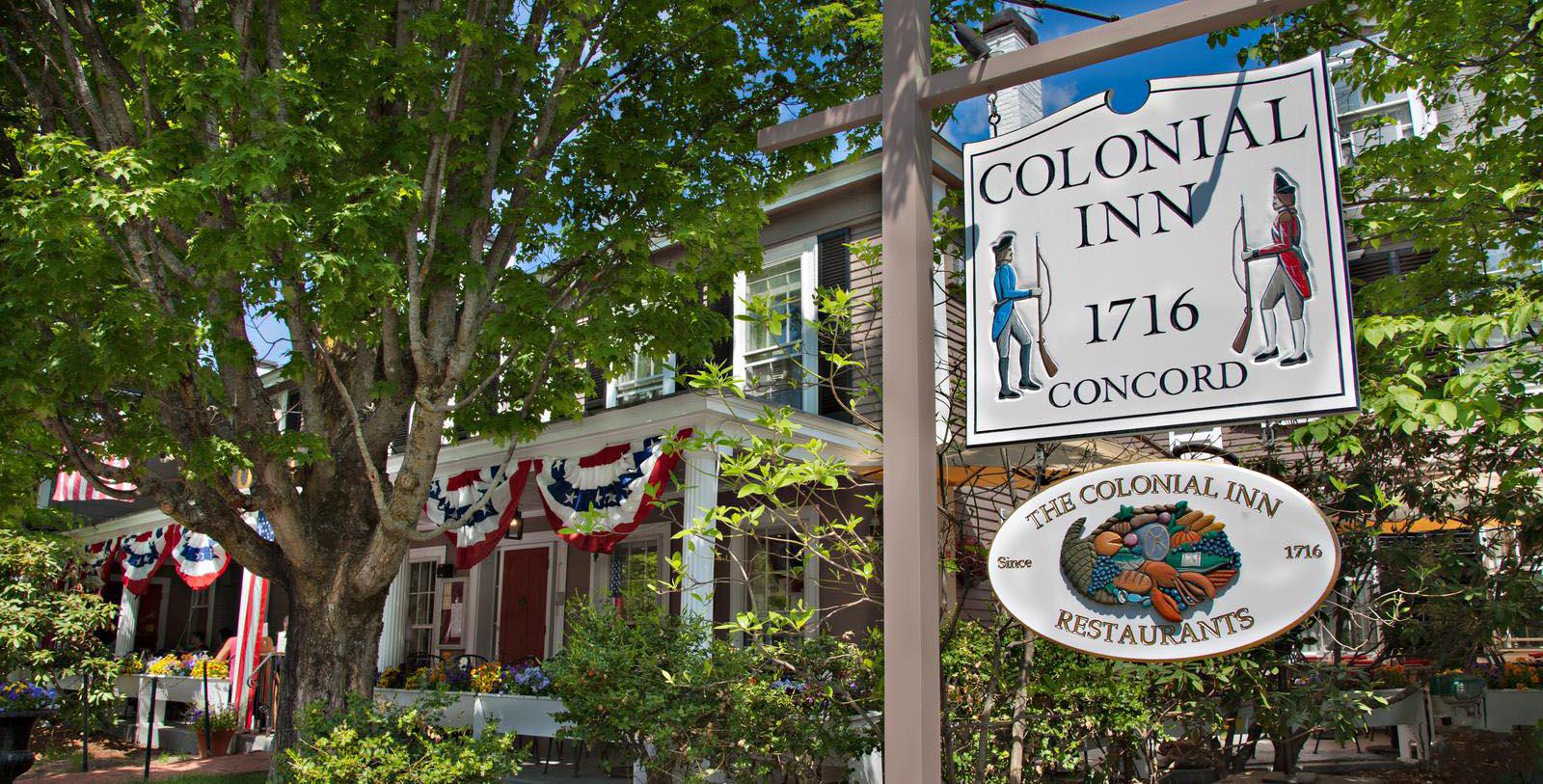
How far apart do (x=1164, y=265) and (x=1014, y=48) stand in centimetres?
1085

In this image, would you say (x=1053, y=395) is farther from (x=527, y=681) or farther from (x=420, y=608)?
(x=420, y=608)

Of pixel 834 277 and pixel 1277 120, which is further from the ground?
pixel 834 277

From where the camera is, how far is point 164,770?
438 inches

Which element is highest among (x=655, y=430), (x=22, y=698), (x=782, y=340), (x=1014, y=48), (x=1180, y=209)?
(x=1014, y=48)

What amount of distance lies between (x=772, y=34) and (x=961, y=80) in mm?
5049

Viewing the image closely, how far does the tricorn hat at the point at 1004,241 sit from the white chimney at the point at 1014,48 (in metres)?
9.76

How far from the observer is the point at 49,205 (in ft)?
19.6

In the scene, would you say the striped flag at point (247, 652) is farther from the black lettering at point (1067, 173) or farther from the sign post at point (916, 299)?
the black lettering at point (1067, 173)

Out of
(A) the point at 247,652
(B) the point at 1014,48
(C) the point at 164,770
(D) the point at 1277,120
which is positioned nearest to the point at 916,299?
(D) the point at 1277,120

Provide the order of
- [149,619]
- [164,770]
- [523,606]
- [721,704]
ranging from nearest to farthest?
1. [721,704]
2. [164,770]
3. [523,606]
4. [149,619]

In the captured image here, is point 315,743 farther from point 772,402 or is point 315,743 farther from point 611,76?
point 772,402

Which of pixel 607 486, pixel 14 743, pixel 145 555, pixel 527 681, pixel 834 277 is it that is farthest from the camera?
pixel 145 555

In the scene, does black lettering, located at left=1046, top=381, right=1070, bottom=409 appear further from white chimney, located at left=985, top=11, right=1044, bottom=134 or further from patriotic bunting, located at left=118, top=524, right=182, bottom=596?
patriotic bunting, located at left=118, top=524, right=182, bottom=596

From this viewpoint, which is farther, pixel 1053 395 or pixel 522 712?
pixel 522 712
